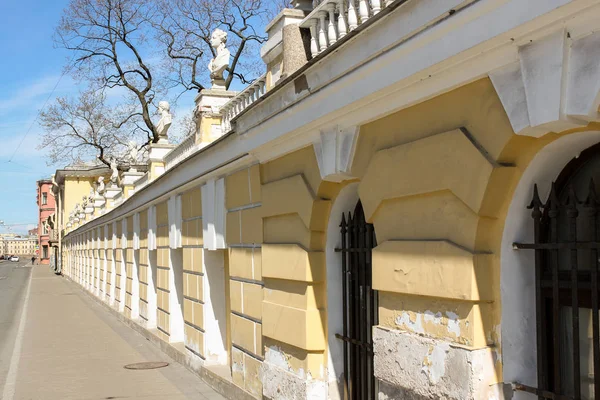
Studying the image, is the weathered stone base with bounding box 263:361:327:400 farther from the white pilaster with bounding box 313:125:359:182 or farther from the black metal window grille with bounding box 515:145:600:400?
the black metal window grille with bounding box 515:145:600:400

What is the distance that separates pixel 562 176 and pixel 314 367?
3.15 metres

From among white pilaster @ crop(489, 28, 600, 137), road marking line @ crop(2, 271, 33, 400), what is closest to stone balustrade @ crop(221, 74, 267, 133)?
white pilaster @ crop(489, 28, 600, 137)

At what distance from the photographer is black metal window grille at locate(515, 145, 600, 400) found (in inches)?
140

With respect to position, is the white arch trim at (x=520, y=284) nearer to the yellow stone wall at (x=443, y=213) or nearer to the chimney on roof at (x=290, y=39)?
the yellow stone wall at (x=443, y=213)

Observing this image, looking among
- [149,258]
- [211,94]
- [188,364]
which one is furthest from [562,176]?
[149,258]

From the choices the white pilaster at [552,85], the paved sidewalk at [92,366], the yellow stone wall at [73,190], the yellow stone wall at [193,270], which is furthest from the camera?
the yellow stone wall at [73,190]

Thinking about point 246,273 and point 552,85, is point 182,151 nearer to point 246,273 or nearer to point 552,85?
point 246,273

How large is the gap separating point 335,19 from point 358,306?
2.44 m

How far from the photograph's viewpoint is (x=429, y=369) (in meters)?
4.26

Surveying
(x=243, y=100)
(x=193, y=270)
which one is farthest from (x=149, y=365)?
(x=243, y=100)

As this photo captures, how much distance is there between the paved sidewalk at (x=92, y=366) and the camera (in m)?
9.31

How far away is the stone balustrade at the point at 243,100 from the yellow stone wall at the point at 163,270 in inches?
147

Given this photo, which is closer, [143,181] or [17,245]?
[143,181]

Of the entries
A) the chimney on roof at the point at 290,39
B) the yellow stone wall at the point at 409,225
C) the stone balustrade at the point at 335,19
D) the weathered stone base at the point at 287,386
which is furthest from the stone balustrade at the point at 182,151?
the stone balustrade at the point at 335,19
